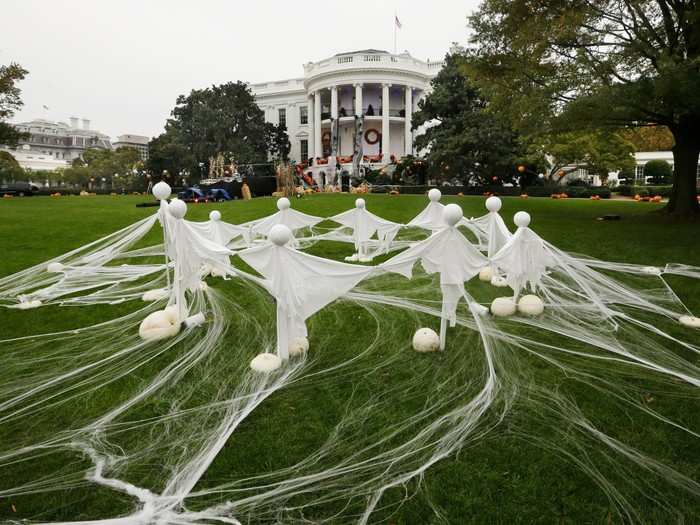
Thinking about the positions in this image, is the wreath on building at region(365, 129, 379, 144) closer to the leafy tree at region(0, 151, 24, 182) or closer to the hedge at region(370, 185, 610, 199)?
the hedge at region(370, 185, 610, 199)

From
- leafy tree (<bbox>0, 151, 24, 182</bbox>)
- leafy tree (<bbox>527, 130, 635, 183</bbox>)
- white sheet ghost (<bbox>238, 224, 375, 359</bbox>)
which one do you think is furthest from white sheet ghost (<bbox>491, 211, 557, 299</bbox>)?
leafy tree (<bbox>0, 151, 24, 182</bbox>)

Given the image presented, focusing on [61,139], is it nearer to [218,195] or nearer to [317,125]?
[317,125]

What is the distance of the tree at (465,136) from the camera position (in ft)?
95.4

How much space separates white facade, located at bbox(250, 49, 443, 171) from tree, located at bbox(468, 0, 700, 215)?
27546 mm

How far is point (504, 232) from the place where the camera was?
268 inches

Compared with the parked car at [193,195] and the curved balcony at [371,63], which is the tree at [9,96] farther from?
the curved balcony at [371,63]

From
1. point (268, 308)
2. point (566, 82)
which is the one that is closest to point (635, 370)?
point (268, 308)

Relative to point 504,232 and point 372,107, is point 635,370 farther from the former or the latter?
point 372,107

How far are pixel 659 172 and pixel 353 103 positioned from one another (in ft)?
103

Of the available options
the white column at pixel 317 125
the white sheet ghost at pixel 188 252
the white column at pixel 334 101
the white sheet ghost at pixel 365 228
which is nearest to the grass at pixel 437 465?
the white sheet ghost at pixel 188 252

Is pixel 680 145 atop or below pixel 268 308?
atop

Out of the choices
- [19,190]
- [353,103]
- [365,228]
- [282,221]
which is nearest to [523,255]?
[365,228]

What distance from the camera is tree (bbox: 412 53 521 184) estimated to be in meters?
29.1

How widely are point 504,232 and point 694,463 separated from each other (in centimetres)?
415
